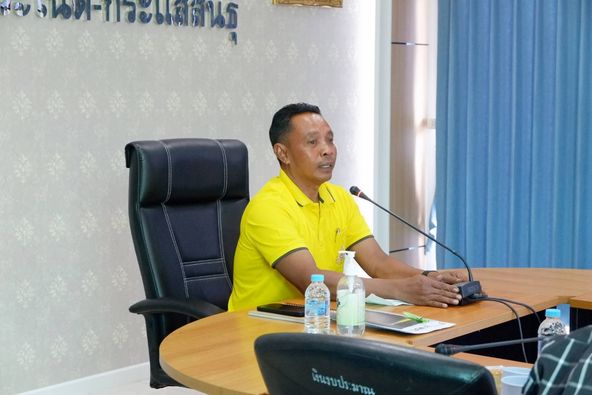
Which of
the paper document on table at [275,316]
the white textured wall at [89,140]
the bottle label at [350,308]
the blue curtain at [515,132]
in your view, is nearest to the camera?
the bottle label at [350,308]

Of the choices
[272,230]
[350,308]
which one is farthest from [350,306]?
[272,230]

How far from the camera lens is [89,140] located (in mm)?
4156

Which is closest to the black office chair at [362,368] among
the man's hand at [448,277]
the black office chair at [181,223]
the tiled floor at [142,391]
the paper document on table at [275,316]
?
the paper document on table at [275,316]

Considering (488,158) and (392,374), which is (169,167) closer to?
(392,374)

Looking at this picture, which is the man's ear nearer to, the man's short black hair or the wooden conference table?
the man's short black hair

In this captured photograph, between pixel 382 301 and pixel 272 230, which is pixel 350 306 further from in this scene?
pixel 272 230

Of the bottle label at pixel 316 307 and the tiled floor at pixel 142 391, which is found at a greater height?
the bottle label at pixel 316 307

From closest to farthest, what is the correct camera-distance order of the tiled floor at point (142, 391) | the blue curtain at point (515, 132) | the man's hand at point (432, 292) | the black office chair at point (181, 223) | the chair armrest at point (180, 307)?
1. the man's hand at point (432, 292)
2. the chair armrest at point (180, 307)
3. the black office chair at point (181, 223)
4. the tiled floor at point (142, 391)
5. the blue curtain at point (515, 132)

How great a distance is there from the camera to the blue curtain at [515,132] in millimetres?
4805

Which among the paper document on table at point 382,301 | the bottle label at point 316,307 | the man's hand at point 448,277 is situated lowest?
the paper document on table at point 382,301

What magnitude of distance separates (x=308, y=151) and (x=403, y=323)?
0.89 m

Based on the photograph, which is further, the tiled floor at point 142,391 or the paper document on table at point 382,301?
the tiled floor at point 142,391

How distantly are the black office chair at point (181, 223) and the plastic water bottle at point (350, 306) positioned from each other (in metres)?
0.75

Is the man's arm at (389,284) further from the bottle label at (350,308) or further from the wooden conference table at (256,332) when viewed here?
the bottle label at (350,308)
